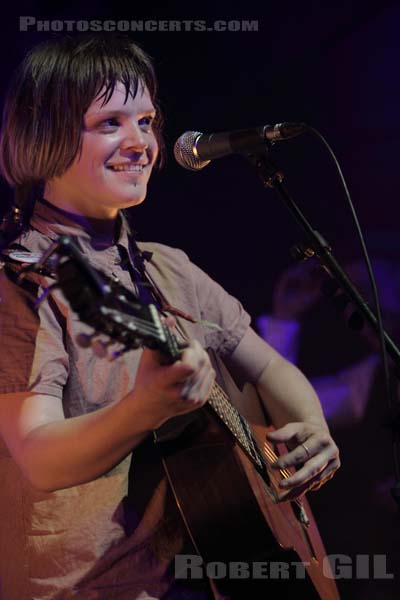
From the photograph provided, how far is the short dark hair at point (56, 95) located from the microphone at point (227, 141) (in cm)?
20

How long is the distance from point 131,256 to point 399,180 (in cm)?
171

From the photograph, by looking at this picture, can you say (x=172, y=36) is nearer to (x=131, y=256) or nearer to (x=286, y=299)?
(x=286, y=299)

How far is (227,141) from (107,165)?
0.96 ft

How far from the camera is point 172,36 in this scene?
2785 mm

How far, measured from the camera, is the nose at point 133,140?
169cm

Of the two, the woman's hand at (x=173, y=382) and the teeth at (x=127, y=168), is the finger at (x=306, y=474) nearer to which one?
the woman's hand at (x=173, y=382)

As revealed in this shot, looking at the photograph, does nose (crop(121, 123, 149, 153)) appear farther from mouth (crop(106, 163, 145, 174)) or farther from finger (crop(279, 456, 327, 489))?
finger (crop(279, 456, 327, 489))

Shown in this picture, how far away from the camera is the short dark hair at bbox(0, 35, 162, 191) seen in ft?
5.47

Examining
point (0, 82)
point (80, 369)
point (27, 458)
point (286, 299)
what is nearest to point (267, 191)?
point (286, 299)

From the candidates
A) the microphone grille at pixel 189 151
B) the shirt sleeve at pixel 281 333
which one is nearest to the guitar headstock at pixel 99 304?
the microphone grille at pixel 189 151

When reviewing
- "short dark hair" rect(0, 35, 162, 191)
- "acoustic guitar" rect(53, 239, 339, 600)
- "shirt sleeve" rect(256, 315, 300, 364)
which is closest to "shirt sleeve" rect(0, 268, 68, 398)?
"acoustic guitar" rect(53, 239, 339, 600)
